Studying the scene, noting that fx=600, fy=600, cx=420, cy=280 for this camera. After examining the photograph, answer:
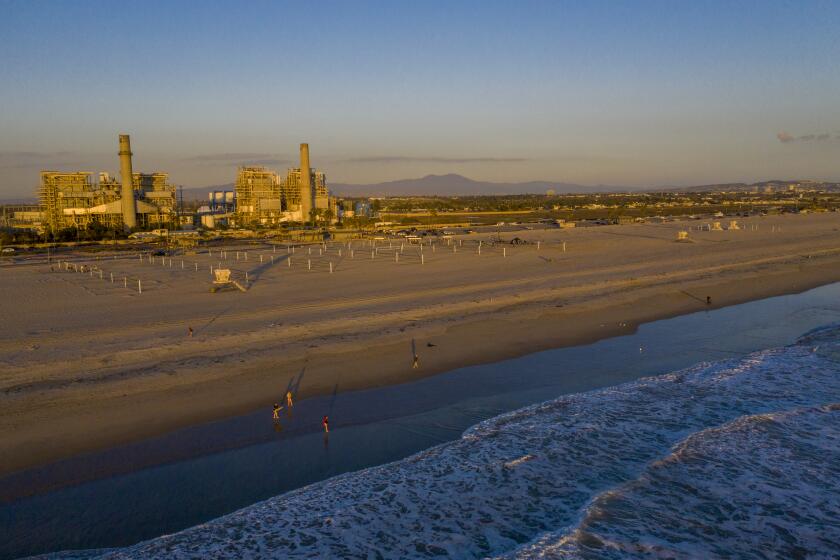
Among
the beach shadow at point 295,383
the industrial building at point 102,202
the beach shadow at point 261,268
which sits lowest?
the beach shadow at point 295,383

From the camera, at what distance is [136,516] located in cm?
925

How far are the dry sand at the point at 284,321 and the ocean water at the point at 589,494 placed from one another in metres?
4.22

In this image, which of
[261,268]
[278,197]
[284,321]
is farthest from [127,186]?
[284,321]

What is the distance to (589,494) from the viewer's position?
34.2ft

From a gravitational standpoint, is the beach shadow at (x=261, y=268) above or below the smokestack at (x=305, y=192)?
below

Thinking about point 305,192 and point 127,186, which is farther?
point 305,192

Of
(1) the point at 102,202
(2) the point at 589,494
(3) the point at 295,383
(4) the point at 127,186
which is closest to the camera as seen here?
(2) the point at 589,494

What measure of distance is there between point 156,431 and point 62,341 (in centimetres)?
831

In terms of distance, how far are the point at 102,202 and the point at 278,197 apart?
2025 centimetres

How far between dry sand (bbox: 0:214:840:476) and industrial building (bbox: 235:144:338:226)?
Answer: 33337mm

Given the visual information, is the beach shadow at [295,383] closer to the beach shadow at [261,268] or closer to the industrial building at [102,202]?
the beach shadow at [261,268]

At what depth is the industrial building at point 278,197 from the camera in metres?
73.6

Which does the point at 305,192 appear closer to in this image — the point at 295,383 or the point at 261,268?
the point at 261,268

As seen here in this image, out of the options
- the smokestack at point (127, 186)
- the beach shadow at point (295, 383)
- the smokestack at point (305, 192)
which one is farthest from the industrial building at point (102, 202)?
the beach shadow at point (295, 383)
